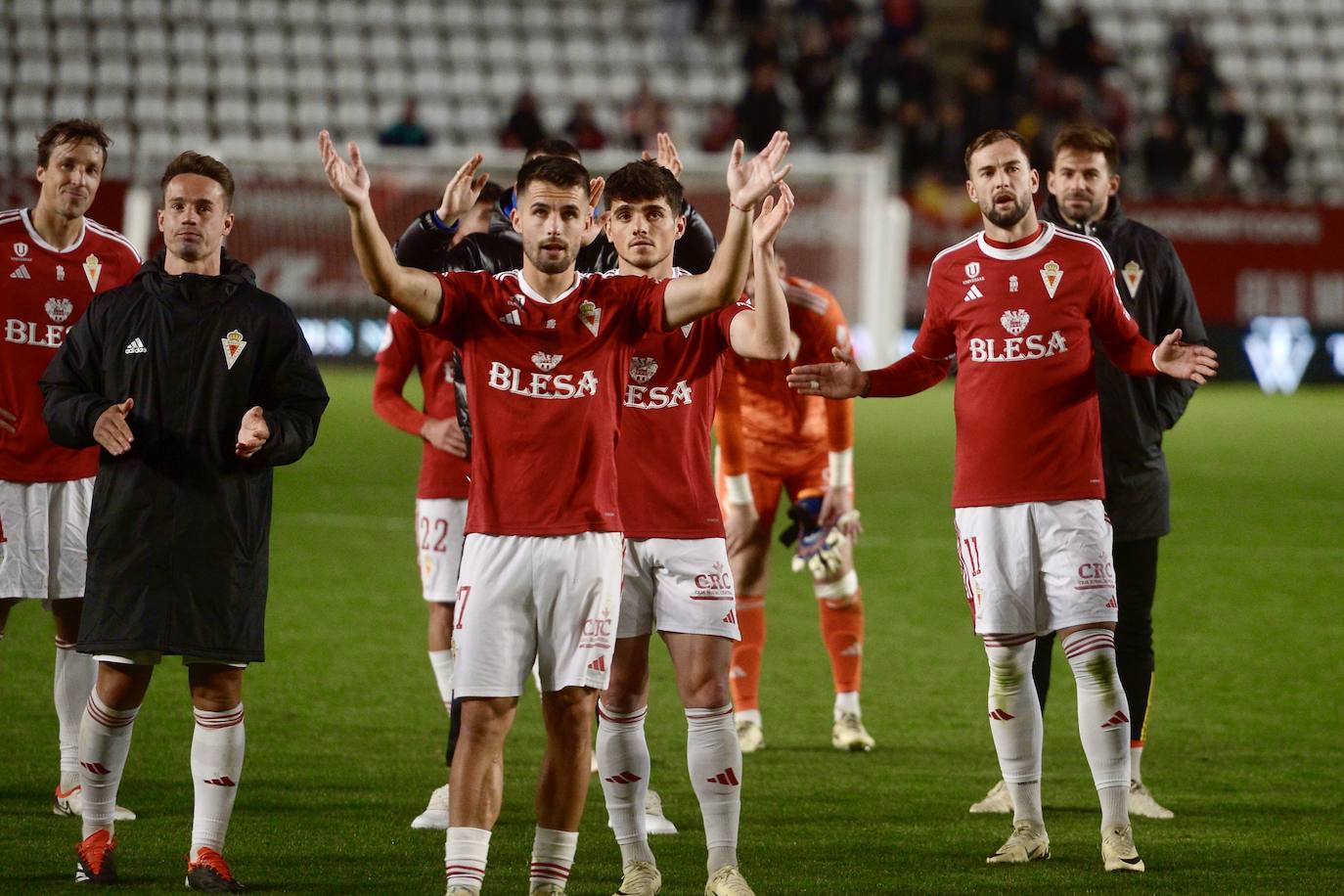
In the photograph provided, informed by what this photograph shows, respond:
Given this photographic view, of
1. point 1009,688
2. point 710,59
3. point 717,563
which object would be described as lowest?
point 1009,688

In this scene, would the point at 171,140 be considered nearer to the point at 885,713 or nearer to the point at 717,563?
the point at 885,713

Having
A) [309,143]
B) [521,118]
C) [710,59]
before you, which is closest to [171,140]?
[309,143]

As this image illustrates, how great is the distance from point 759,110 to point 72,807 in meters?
20.3

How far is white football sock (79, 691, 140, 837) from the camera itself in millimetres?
5270

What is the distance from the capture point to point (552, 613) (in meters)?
4.85

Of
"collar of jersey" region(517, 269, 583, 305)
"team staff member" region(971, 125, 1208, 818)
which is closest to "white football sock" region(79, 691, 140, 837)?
"collar of jersey" region(517, 269, 583, 305)

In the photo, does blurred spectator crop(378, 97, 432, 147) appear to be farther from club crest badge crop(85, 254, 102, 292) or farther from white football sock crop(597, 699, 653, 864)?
white football sock crop(597, 699, 653, 864)

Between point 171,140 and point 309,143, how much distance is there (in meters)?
1.82

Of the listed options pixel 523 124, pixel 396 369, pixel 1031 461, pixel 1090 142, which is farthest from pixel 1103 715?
pixel 523 124

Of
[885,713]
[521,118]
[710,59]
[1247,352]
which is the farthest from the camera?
[710,59]

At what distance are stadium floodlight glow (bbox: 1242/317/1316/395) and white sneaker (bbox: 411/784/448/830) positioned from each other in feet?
71.3

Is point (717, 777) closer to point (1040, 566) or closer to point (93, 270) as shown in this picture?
point (1040, 566)

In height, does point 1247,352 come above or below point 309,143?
below

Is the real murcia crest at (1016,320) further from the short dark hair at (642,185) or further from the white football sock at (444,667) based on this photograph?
the white football sock at (444,667)
